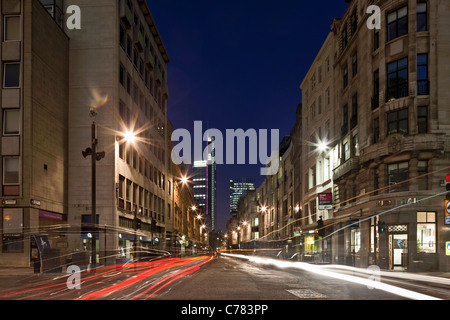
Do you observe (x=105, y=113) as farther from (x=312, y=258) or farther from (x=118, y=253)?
(x=312, y=258)

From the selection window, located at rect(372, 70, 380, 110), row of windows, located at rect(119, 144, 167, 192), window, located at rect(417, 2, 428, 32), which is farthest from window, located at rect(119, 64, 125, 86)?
window, located at rect(417, 2, 428, 32)

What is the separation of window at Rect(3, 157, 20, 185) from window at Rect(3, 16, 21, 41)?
9.77m

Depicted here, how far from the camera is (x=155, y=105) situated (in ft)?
236

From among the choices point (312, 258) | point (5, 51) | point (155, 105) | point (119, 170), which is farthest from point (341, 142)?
point (155, 105)

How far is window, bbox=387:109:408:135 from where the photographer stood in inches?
1321

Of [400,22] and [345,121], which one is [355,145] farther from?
[400,22]

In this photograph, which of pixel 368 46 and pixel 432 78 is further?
pixel 368 46

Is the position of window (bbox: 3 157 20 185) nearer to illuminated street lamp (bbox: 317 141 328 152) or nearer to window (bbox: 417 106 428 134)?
window (bbox: 417 106 428 134)

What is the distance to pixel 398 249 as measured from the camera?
3425 centimetres

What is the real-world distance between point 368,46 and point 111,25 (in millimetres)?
24353

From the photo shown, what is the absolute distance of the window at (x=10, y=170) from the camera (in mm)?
36375

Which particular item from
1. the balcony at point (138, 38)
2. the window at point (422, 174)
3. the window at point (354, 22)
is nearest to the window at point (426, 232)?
the window at point (422, 174)

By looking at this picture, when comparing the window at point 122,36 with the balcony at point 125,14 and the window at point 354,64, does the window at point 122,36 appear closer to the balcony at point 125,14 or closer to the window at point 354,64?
the balcony at point 125,14

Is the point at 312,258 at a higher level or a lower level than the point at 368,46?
lower
